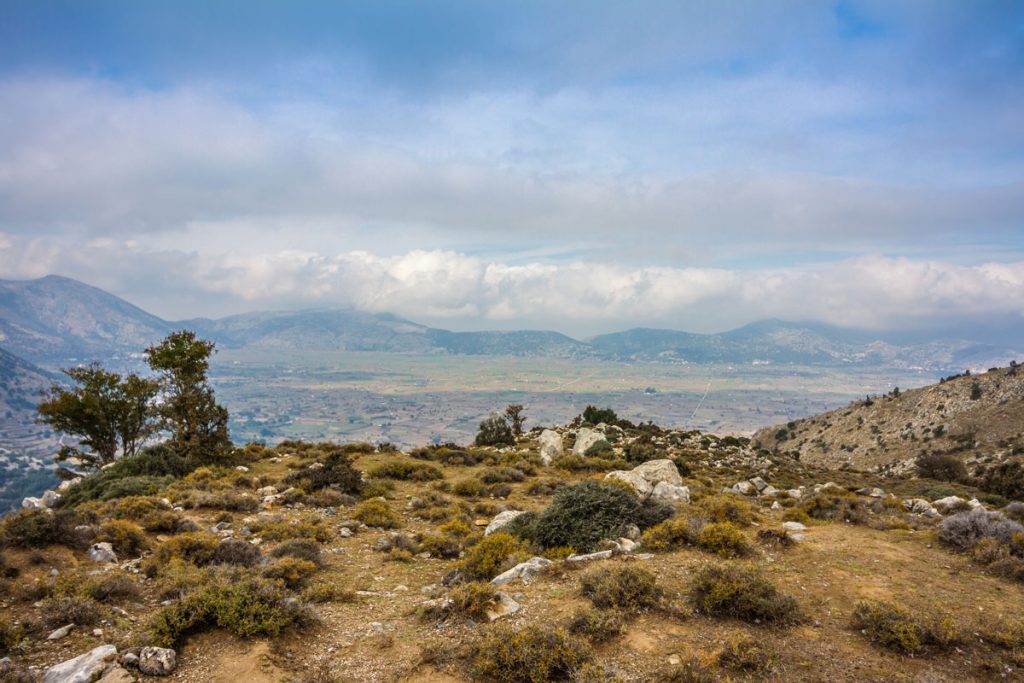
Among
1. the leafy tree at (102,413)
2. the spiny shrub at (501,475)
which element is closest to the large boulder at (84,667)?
the spiny shrub at (501,475)

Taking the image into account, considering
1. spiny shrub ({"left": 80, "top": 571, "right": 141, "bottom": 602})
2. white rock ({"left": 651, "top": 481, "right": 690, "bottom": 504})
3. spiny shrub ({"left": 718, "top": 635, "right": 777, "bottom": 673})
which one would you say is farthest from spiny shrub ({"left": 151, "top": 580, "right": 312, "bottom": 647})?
white rock ({"left": 651, "top": 481, "right": 690, "bottom": 504})

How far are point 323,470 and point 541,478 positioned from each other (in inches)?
381

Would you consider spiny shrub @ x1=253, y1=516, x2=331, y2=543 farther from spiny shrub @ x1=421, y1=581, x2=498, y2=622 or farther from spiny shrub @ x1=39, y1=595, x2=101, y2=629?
spiny shrub @ x1=421, y1=581, x2=498, y2=622

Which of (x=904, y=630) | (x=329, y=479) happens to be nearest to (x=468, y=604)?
(x=904, y=630)

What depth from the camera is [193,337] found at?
83.0 feet

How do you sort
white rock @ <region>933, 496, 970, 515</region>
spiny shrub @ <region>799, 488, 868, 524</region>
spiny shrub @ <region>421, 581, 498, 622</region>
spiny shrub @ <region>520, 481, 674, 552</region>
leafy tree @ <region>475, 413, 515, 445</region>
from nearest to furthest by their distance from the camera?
spiny shrub @ <region>421, 581, 498, 622</region>
spiny shrub @ <region>520, 481, 674, 552</region>
spiny shrub @ <region>799, 488, 868, 524</region>
white rock @ <region>933, 496, 970, 515</region>
leafy tree @ <region>475, 413, 515, 445</region>

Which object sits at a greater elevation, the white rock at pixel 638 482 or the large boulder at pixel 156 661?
the large boulder at pixel 156 661

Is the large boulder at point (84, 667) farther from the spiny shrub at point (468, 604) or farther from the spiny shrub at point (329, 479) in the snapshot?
the spiny shrub at point (329, 479)

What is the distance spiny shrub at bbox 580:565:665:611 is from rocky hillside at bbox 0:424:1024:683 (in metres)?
0.04

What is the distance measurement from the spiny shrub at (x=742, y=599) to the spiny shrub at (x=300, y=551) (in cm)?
875

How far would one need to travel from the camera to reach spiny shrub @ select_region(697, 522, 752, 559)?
11211 millimetres

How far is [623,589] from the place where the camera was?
8.48m

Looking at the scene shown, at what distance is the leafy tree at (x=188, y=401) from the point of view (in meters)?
23.0

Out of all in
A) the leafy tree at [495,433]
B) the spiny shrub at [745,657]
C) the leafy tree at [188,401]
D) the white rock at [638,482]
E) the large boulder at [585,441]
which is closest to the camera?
the spiny shrub at [745,657]
